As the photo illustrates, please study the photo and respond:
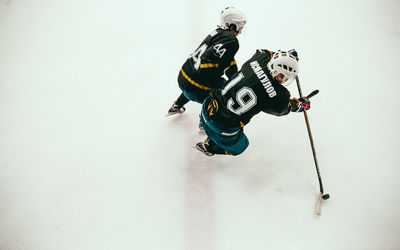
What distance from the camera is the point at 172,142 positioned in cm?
180

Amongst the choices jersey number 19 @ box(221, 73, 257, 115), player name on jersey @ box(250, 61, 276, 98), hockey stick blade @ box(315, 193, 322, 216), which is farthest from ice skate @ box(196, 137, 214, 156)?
hockey stick blade @ box(315, 193, 322, 216)

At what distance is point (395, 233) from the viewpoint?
146 cm

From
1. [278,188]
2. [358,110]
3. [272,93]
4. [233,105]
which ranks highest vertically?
[272,93]

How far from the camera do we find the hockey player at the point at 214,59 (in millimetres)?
1388

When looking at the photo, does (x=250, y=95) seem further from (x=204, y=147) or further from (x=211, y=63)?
(x=204, y=147)

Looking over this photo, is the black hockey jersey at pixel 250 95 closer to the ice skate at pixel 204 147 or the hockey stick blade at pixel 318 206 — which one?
the ice skate at pixel 204 147

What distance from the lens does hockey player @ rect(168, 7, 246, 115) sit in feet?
4.55

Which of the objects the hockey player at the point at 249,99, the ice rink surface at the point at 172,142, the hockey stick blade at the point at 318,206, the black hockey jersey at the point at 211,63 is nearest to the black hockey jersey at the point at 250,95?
the hockey player at the point at 249,99

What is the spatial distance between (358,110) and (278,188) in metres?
1.02

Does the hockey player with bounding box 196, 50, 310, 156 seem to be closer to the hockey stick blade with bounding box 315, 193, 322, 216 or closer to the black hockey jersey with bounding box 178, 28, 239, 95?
the black hockey jersey with bounding box 178, 28, 239, 95

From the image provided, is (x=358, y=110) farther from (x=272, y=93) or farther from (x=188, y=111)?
(x=188, y=111)

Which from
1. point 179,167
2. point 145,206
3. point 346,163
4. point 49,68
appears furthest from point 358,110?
point 49,68

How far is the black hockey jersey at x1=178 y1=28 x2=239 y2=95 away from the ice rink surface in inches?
18.1

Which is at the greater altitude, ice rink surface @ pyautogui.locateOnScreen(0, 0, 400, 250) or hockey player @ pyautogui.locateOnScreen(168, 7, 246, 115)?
hockey player @ pyautogui.locateOnScreen(168, 7, 246, 115)
